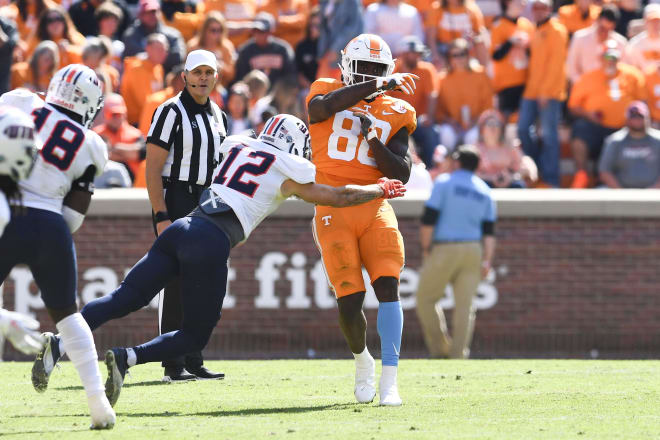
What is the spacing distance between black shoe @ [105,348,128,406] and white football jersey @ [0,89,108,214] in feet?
2.72

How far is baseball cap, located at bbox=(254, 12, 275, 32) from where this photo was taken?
48.5ft

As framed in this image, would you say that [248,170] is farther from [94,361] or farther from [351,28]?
[351,28]

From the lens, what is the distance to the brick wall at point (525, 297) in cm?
1234

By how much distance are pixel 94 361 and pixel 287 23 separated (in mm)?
10477

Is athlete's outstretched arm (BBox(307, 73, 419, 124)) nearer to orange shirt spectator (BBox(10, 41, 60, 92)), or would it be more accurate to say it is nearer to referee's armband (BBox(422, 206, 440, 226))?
referee's armband (BBox(422, 206, 440, 226))

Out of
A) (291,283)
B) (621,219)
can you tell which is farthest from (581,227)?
(291,283)

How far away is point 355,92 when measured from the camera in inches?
280

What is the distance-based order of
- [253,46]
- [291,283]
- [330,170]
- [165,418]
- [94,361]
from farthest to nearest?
[253,46] → [291,283] → [330,170] → [165,418] → [94,361]

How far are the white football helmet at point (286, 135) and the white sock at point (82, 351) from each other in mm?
1598

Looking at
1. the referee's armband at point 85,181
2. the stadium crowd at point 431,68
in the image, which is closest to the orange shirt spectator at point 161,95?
the stadium crowd at point 431,68

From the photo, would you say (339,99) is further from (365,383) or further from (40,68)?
(40,68)

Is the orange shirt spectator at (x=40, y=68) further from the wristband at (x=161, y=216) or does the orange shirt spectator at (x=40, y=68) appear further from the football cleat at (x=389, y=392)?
the football cleat at (x=389, y=392)

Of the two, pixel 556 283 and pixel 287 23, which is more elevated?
pixel 287 23

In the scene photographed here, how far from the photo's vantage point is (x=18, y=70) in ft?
45.5
